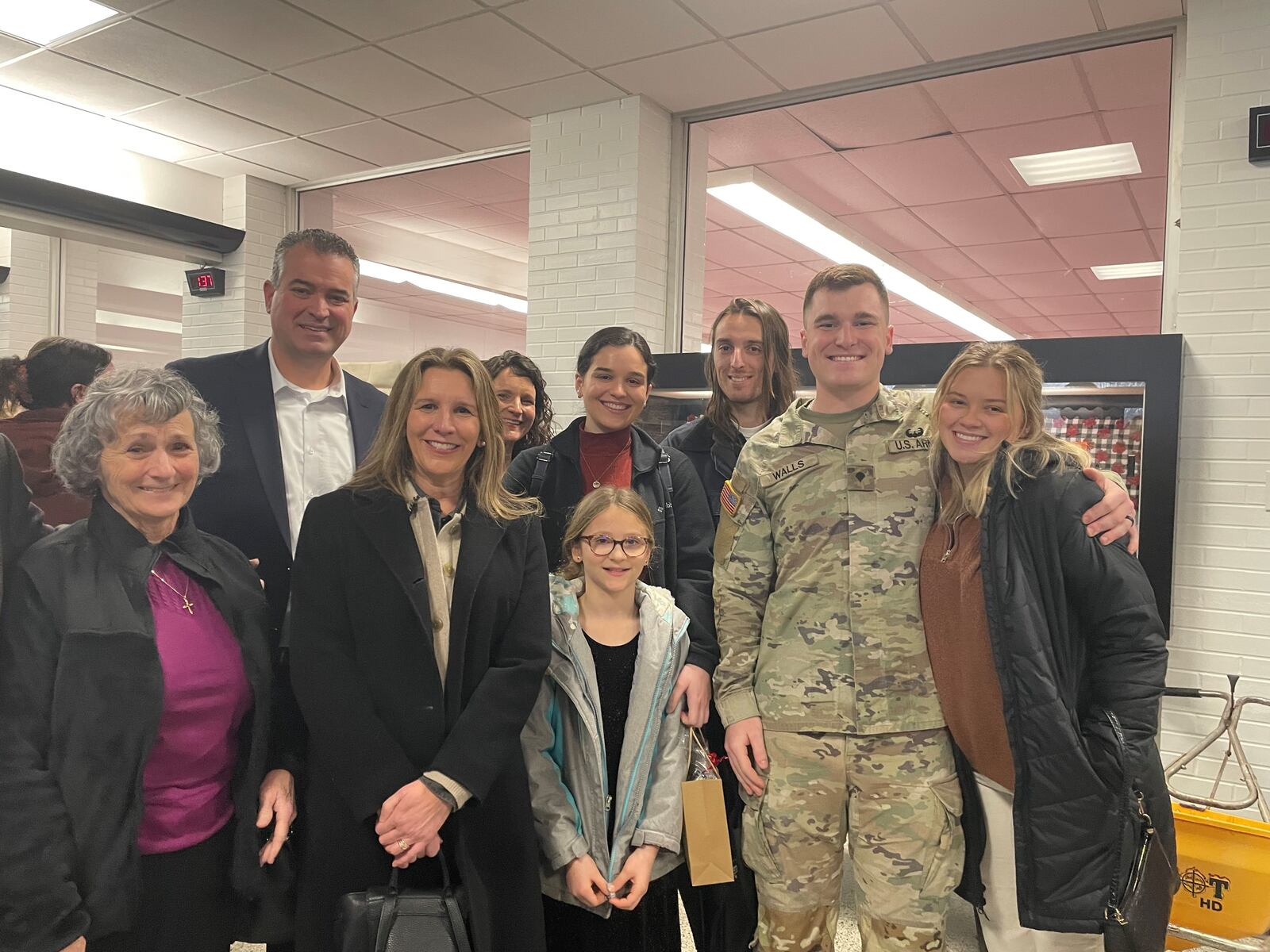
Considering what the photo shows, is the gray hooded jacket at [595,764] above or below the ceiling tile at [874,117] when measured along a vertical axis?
below

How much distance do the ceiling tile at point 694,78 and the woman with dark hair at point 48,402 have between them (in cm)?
281

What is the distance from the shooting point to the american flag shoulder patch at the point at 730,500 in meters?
1.97

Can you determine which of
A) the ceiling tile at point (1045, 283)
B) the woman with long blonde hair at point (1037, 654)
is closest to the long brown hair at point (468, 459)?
Result: the woman with long blonde hair at point (1037, 654)

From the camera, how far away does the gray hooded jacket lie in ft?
5.90

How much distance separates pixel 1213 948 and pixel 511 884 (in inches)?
91.1

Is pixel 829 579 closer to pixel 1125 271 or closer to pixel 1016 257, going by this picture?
pixel 1125 271

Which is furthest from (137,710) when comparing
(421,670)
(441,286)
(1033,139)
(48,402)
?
(441,286)

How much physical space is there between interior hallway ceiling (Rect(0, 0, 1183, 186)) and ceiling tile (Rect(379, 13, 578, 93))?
11mm

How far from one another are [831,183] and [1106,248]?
206 centimetres

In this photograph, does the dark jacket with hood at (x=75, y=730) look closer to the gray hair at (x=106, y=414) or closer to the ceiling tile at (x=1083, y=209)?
the gray hair at (x=106, y=414)

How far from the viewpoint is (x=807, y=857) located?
181 centimetres

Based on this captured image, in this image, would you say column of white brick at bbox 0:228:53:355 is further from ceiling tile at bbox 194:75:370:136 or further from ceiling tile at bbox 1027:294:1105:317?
ceiling tile at bbox 1027:294:1105:317

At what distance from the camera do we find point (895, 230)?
620cm

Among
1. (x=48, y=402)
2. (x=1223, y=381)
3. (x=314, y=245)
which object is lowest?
(x=48, y=402)
